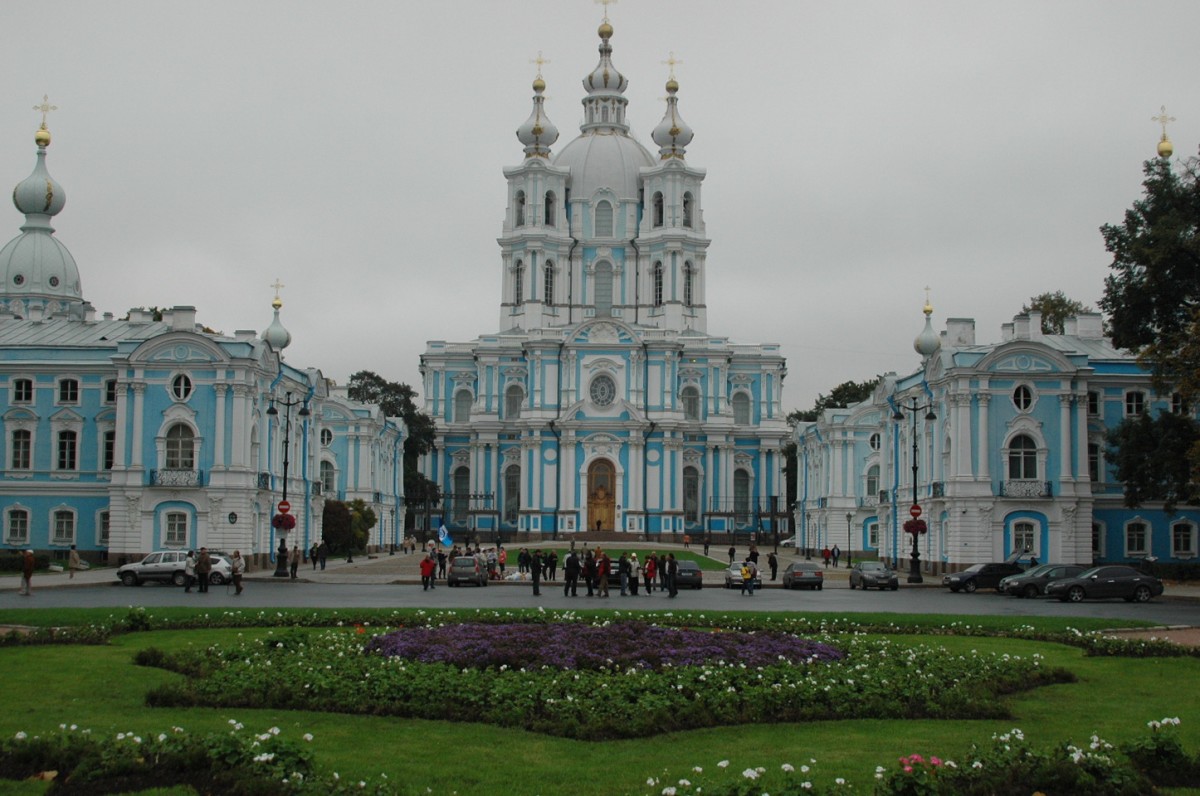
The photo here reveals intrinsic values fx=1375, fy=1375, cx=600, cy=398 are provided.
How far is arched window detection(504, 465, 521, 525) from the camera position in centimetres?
9650

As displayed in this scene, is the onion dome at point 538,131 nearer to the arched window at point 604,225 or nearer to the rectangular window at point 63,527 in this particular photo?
the arched window at point 604,225

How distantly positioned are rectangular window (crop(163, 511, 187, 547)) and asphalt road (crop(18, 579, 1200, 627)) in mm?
9299

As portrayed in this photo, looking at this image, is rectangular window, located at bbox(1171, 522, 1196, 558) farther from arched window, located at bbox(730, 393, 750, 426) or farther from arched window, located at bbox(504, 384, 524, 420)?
arched window, located at bbox(504, 384, 524, 420)

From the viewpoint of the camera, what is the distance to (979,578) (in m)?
45.3

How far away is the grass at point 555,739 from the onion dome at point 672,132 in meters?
85.5

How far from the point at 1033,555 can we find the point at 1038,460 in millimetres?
3758

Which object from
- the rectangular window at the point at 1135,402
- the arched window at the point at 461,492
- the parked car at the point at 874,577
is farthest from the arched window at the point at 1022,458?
the arched window at the point at 461,492

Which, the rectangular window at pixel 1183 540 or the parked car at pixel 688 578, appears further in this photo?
the rectangular window at pixel 1183 540

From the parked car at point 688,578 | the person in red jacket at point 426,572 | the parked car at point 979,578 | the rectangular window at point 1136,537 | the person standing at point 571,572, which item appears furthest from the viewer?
the rectangular window at point 1136,537

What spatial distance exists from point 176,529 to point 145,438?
375 centimetres

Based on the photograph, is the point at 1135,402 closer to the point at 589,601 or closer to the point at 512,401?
the point at 589,601

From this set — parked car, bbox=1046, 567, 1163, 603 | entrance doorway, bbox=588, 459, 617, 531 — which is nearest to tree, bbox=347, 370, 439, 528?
entrance doorway, bbox=588, 459, 617, 531

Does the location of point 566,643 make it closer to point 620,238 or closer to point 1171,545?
point 1171,545

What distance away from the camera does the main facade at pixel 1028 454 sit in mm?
53312
